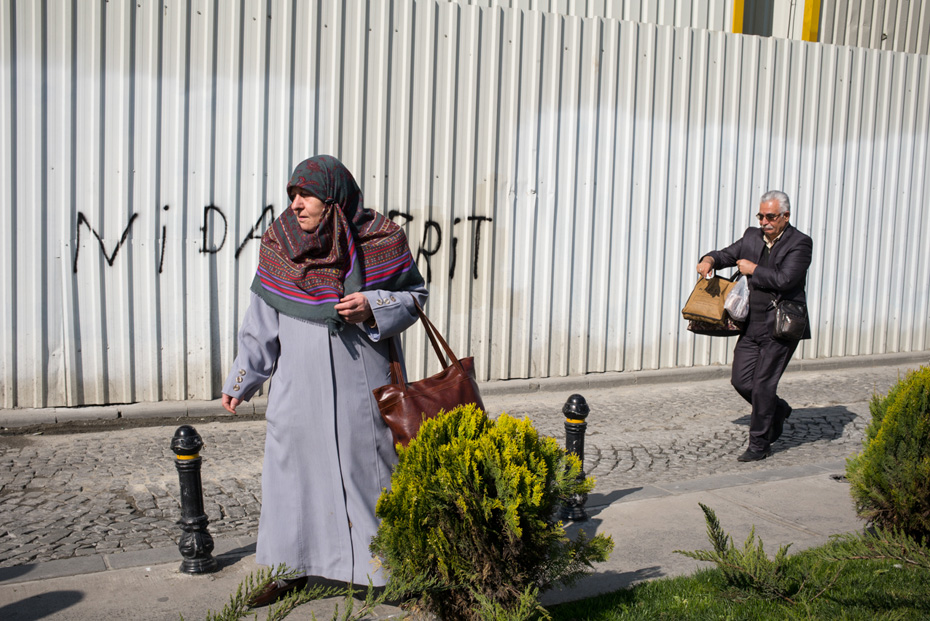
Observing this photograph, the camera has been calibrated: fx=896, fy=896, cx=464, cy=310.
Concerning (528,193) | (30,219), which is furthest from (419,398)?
(528,193)

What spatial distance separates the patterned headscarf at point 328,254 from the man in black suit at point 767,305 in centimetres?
359

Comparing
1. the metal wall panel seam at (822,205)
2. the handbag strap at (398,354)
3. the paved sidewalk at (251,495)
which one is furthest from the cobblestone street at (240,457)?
the handbag strap at (398,354)

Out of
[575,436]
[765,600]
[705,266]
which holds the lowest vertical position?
[765,600]

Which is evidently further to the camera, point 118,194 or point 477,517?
point 118,194

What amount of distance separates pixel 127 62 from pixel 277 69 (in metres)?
1.23

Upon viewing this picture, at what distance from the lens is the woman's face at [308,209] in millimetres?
3928

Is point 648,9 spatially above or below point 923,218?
above

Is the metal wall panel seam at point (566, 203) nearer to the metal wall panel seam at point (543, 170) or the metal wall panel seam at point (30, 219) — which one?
the metal wall panel seam at point (543, 170)

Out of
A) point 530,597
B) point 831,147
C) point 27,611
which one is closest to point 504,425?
point 530,597

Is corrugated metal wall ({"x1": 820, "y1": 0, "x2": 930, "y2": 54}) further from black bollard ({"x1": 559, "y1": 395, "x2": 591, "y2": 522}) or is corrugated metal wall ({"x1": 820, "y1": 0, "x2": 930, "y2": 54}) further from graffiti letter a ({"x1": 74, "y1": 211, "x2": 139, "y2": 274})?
graffiti letter a ({"x1": 74, "y1": 211, "x2": 139, "y2": 274})

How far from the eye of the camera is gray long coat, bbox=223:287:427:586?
391cm

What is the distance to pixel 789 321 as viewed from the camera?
656 centimetres

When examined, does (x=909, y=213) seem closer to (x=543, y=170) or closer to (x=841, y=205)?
(x=841, y=205)

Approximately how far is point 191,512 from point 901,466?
3.51 m
